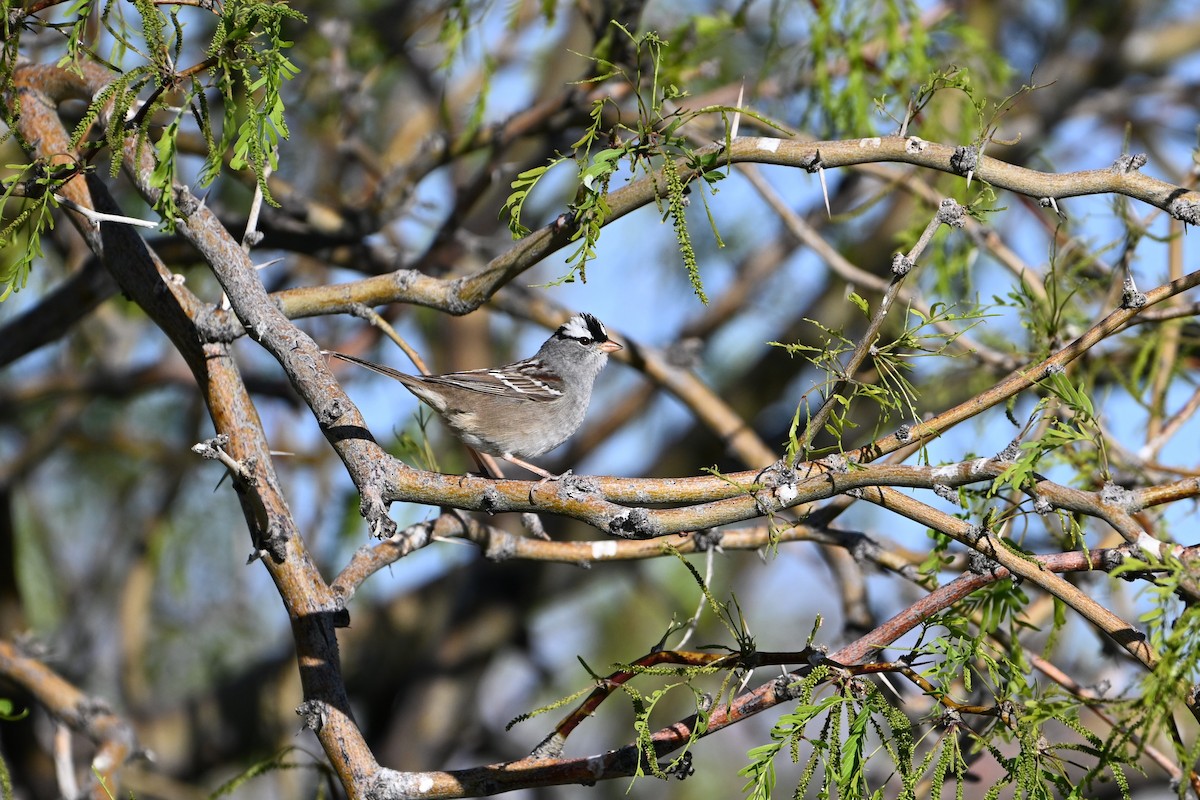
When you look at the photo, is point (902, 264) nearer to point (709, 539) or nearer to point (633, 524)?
point (633, 524)

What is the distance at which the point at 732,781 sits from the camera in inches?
259

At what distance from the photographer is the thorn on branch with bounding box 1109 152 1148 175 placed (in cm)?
196

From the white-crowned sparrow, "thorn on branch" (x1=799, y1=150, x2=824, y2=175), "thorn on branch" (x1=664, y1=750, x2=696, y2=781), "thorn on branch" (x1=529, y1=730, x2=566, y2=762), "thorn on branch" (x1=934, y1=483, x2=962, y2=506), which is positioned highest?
the white-crowned sparrow

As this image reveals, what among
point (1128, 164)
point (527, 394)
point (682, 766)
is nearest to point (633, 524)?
point (682, 766)

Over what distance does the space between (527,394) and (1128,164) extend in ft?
8.34

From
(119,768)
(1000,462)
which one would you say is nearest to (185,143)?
(119,768)

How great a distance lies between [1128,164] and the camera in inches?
77.4

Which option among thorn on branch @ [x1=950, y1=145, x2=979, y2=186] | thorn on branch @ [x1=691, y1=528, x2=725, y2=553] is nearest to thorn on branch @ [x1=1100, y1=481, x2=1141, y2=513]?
thorn on branch @ [x1=950, y1=145, x2=979, y2=186]

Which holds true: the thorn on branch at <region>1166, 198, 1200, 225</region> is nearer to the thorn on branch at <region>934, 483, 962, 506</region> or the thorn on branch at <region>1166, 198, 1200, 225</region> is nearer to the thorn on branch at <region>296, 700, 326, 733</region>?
the thorn on branch at <region>934, 483, 962, 506</region>

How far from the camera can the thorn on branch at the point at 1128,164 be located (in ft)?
6.45

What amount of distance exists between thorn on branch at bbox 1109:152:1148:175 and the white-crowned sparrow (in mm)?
1906

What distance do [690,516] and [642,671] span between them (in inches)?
11.3

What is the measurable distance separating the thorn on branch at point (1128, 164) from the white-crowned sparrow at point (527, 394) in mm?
1906

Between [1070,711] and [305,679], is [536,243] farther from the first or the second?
[1070,711]
